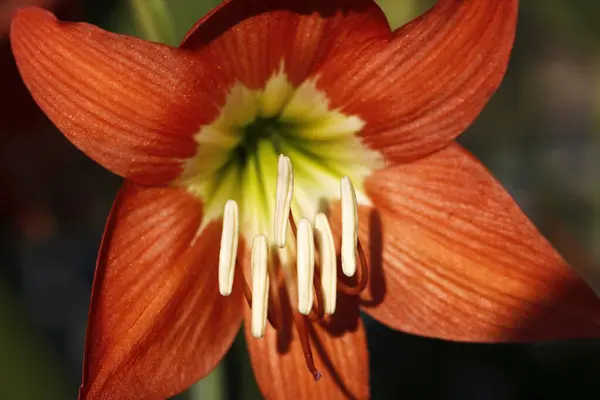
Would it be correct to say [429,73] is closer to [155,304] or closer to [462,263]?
[462,263]

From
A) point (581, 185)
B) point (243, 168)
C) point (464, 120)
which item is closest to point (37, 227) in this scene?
point (243, 168)

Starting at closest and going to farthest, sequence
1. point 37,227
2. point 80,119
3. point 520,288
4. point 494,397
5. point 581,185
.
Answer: point 80,119, point 520,288, point 37,227, point 494,397, point 581,185

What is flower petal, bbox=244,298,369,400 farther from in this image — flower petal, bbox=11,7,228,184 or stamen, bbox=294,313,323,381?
flower petal, bbox=11,7,228,184

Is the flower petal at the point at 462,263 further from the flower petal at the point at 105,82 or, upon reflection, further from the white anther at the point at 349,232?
the flower petal at the point at 105,82

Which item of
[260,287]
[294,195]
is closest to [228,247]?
[260,287]

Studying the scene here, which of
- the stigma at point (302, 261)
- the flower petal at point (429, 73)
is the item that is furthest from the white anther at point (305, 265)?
the flower petal at point (429, 73)

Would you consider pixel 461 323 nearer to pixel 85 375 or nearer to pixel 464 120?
pixel 464 120

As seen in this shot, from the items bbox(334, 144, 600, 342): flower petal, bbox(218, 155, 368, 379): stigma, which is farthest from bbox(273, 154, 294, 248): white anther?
bbox(334, 144, 600, 342): flower petal
